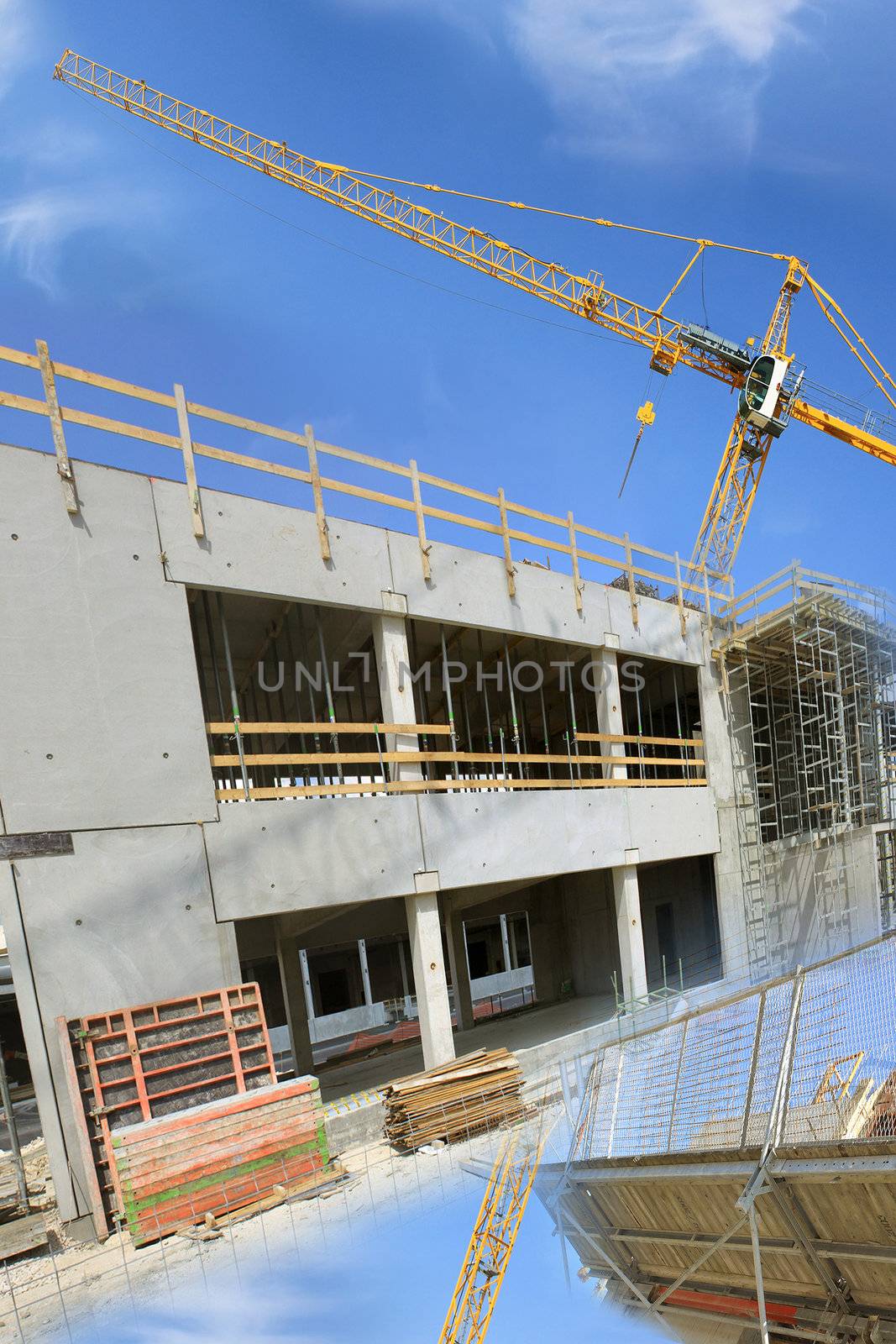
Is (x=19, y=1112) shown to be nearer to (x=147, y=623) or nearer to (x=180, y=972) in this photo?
(x=180, y=972)

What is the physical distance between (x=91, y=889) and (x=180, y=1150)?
10.3ft

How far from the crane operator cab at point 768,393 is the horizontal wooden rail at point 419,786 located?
23306 millimetres

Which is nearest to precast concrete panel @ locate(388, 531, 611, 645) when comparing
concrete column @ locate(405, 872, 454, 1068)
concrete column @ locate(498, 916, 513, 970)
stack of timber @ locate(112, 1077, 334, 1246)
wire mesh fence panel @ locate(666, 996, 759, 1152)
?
concrete column @ locate(405, 872, 454, 1068)

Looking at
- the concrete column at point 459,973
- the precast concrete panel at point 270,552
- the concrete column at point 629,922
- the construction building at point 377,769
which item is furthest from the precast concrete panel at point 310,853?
the concrete column at point 459,973

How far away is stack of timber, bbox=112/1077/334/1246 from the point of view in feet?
29.1

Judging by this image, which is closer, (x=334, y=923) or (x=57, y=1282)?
(x=57, y=1282)

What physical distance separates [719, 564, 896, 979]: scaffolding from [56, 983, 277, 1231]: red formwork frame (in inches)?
521

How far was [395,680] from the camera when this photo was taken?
44.0 feet

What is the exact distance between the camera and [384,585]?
1342cm

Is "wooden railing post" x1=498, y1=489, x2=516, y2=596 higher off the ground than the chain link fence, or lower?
higher

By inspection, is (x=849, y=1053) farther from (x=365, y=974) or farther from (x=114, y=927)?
(x=365, y=974)

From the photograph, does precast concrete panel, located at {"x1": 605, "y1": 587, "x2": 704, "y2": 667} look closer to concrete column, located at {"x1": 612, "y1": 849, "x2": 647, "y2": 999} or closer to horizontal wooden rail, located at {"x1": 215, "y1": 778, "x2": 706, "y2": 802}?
horizontal wooden rail, located at {"x1": 215, "y1": 778, "x2": 706, "y2": 802}

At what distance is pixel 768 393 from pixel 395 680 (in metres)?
29.1

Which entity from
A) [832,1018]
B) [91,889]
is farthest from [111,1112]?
[832,1018]
